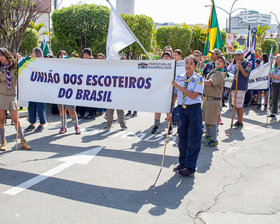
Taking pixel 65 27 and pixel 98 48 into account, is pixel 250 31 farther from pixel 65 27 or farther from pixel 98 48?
pixel 98 48

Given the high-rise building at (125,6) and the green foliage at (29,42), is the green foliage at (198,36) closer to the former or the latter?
the green foliage at (29,42)

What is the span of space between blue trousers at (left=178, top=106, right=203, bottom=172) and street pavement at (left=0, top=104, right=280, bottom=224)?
12.3 inches

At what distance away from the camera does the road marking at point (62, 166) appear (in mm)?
4258

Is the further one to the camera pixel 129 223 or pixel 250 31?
pixel 250 31

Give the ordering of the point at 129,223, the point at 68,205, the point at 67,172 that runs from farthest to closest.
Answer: the point at 67,172
the point at 68,205
the point at 129,223

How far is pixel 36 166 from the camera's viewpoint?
5.15m

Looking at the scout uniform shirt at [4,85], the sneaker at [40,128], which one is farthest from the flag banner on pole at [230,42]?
the scout uniform shirt at [4,85]

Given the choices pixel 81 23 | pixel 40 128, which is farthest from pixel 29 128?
pixel 81 23

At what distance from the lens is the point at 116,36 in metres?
6.35

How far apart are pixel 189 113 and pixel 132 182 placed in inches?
53.3

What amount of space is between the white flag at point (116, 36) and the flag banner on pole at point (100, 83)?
1.98ft

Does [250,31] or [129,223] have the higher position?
[250,31]

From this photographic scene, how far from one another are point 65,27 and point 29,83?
13.6 m

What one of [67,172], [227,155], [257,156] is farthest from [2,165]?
[257,156]
